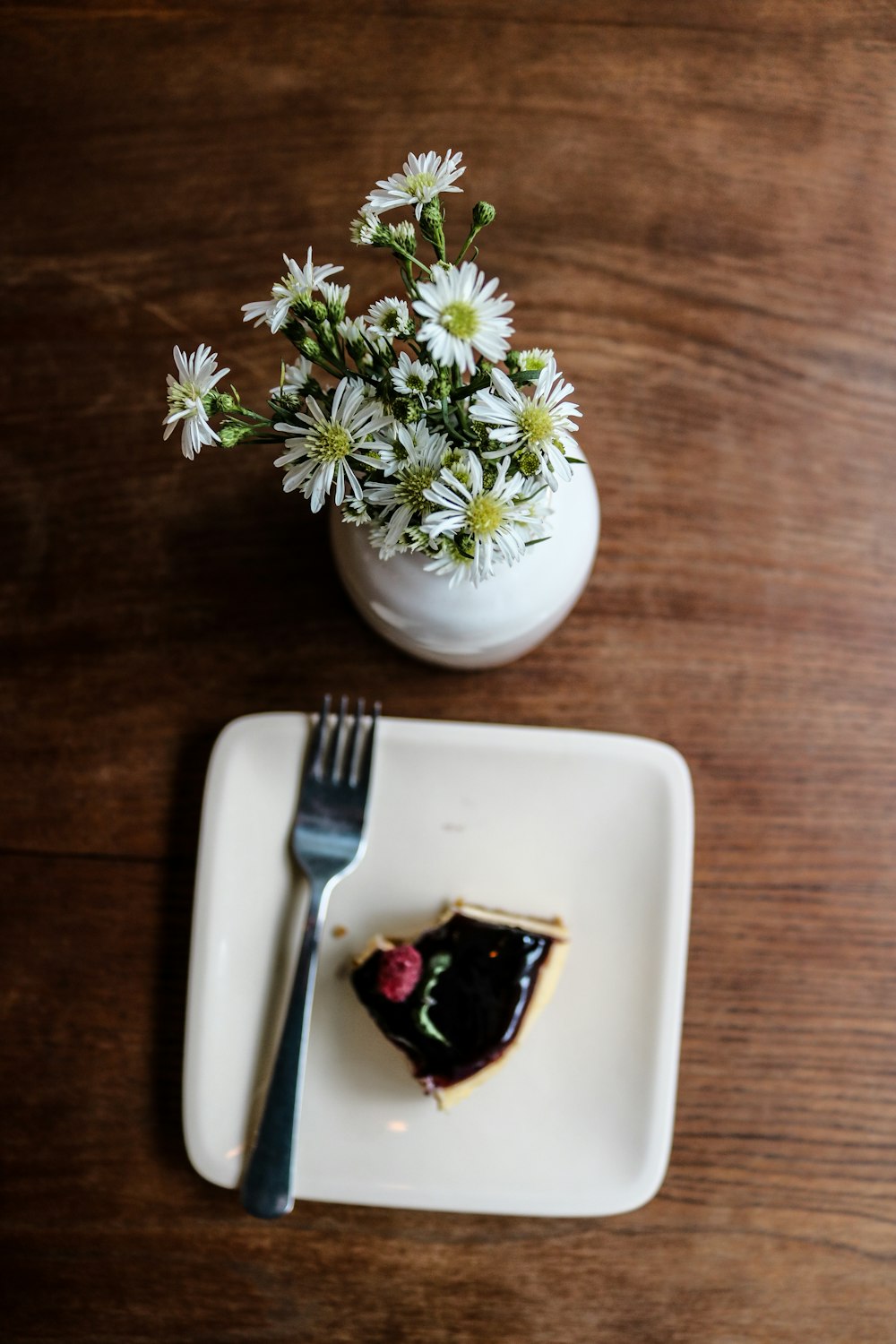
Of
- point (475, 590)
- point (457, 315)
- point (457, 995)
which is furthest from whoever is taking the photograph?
point (457, 995)

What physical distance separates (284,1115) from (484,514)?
0.54 metres

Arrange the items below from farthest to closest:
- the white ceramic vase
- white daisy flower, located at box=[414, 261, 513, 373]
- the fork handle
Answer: the fork handle < the white ceramic vase < white daisy flower, located at box=[414, 261, 513, 373]

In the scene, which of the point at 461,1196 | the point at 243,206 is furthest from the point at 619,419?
the point at 461,1196

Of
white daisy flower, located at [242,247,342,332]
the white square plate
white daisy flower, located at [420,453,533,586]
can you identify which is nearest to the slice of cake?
the white square plate

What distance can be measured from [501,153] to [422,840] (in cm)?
59

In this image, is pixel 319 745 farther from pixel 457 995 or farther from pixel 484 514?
pixel 484 514

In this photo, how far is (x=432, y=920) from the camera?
0.83 meters

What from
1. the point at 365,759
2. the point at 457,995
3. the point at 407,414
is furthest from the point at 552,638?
the point at 407,414

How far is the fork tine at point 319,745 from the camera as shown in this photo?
81 cm

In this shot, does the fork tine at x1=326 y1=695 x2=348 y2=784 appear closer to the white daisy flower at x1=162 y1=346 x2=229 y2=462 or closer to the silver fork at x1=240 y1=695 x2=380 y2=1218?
the silver fork at x1=240 y1=695 x2=380 y2=1218

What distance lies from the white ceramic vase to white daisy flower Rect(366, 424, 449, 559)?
0.35 feet

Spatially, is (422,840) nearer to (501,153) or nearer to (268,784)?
(268,784)

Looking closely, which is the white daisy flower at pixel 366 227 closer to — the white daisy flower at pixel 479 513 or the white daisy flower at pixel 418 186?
the white daisy flower at pixel 418 186

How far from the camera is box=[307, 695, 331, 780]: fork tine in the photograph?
2.66 feet
